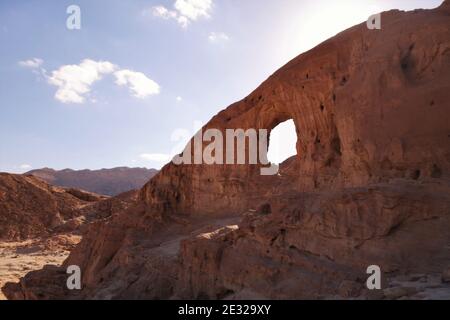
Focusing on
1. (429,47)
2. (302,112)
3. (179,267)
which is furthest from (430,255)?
(302,112)

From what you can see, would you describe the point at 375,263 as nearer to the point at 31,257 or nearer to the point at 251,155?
the point at 251,155

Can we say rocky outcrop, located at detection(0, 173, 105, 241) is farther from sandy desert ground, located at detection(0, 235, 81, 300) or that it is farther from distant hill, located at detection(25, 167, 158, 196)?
distant hill, located at detection(25, 167, 158, 196)

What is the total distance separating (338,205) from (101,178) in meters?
85.1

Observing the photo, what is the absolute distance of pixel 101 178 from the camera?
8900 centimetres

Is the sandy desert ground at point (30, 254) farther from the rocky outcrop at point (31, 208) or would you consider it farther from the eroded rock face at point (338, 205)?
the eroded rock face at point (338, 205)

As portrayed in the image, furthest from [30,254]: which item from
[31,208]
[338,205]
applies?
[338,205]

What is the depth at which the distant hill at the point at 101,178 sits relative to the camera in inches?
3287

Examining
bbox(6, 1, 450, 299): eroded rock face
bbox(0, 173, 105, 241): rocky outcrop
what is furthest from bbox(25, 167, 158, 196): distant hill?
bbox(6, 1, 450, 299): eroded rock face

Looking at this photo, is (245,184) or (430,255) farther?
(245,184)

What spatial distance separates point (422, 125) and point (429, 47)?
2103mm

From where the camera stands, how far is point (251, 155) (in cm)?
1891

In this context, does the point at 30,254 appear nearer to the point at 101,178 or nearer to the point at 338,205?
the point at 338,205

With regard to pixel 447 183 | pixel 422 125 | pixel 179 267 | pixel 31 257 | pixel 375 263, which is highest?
pixel 422 125

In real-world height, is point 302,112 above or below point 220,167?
above
